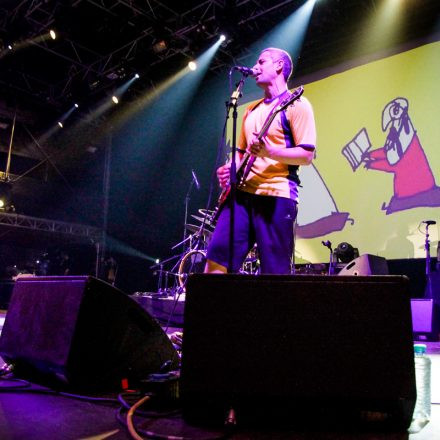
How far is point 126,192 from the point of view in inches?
463

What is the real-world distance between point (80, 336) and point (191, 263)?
540 cm

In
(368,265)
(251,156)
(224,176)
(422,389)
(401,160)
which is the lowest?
(422,389)

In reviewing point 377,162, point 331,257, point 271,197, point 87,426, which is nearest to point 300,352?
point 87,426

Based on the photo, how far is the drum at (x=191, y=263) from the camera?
6959 millimetres

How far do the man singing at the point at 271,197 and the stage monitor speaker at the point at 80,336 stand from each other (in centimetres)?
55

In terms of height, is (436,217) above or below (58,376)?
above

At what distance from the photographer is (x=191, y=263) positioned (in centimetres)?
710

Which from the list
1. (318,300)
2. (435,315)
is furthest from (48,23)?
(318,300)

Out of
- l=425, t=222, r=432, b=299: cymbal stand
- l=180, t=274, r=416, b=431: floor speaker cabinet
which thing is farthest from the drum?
l=180, t=274, r=416, b=431: floor speaker cabinet

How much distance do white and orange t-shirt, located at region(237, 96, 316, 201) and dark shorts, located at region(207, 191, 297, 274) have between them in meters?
0.05

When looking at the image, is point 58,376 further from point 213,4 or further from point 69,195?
point 69,195

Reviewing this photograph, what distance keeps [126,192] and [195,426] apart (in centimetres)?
1064

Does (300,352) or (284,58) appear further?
(284,58)

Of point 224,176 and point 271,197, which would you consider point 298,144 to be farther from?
point 224,176
